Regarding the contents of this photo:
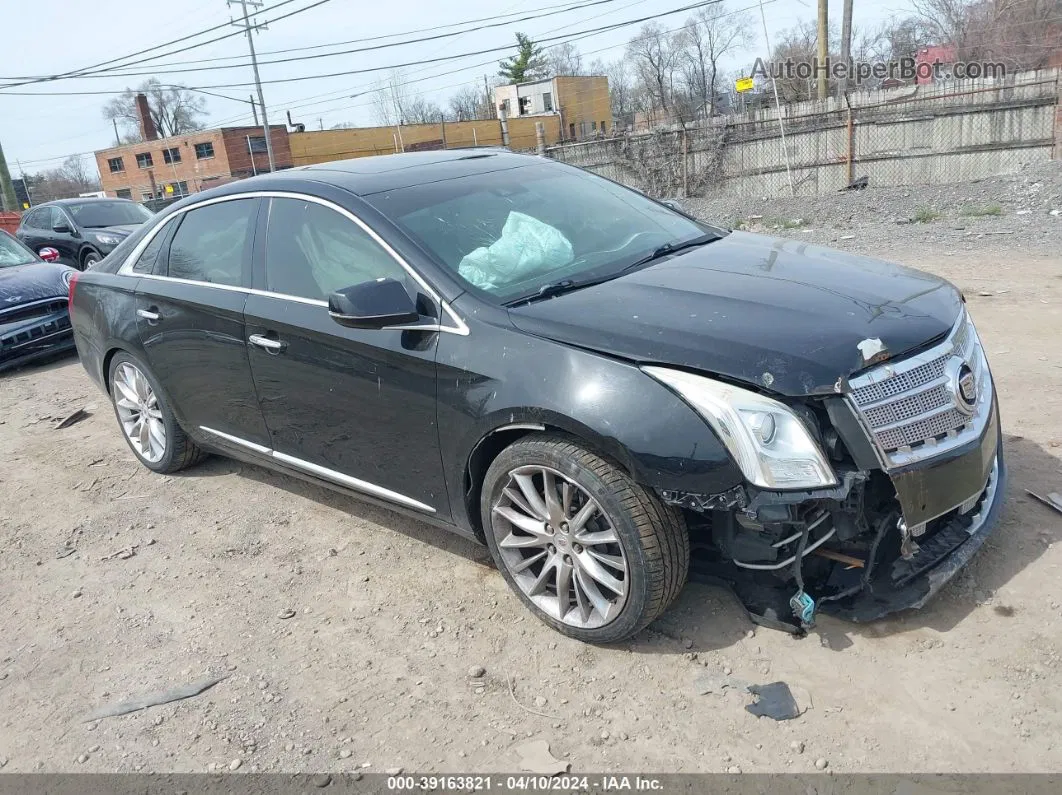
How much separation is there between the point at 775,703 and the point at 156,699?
220cm

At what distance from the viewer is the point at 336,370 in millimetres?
3533

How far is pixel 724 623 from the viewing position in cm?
312

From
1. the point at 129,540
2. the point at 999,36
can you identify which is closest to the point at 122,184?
the point at 999,36

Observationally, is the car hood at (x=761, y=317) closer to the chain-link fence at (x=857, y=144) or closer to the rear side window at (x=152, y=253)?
the rear side window at (x=152, y=253)

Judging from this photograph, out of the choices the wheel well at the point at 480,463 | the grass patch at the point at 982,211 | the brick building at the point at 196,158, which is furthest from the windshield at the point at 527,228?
the brick building at the point at 196,158

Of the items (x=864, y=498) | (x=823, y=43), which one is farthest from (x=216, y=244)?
(x=823, y=43)

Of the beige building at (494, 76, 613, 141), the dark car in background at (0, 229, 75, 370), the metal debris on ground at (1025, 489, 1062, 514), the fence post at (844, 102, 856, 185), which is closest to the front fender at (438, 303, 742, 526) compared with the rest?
the metal debris on ground at (1025, 489, 1062, 514)

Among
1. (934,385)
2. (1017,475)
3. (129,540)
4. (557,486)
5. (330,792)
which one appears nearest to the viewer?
(330,792)

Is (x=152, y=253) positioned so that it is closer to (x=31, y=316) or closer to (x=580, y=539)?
(x=580, y=539)

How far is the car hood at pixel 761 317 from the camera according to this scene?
2652 mm

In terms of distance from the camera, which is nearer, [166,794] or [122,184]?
[166,794]

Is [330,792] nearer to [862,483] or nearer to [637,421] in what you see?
[637,421]

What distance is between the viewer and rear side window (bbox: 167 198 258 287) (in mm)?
4070

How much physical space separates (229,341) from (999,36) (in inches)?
1349
